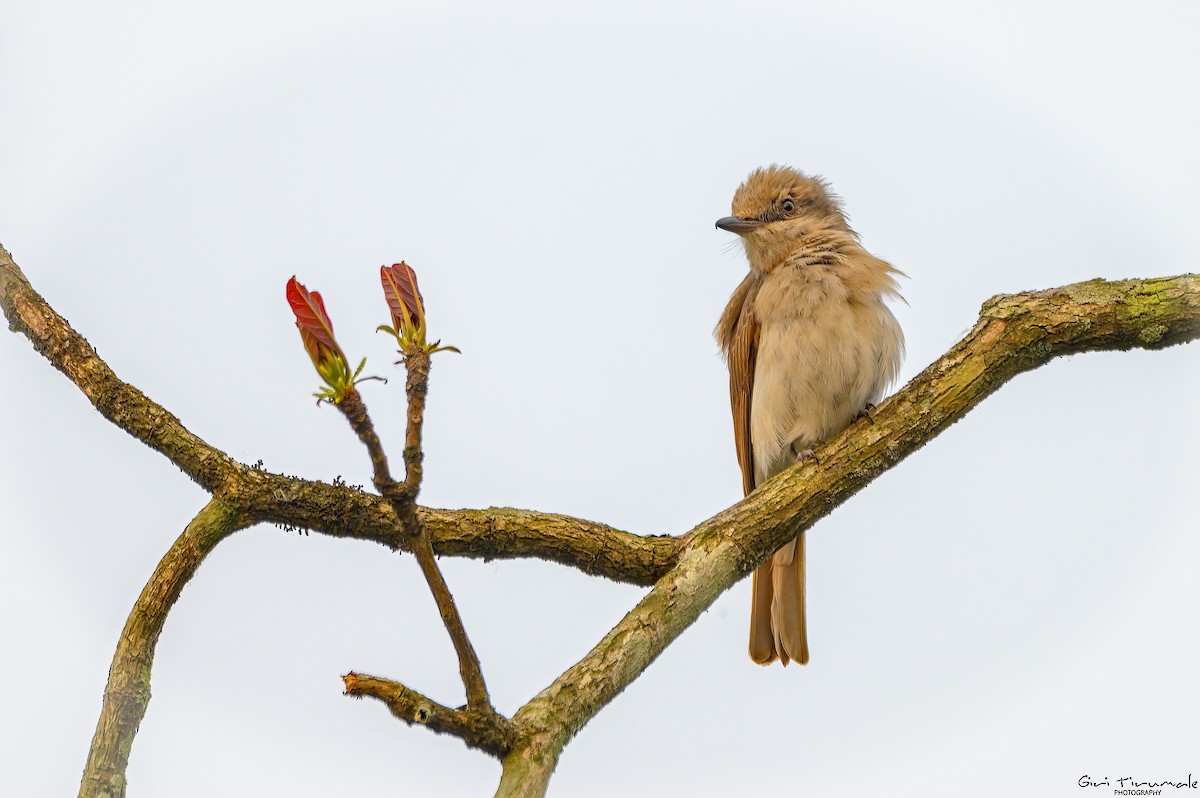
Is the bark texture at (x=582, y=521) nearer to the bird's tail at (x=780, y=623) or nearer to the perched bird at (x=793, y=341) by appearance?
the perched bird at (x=793, y=341)

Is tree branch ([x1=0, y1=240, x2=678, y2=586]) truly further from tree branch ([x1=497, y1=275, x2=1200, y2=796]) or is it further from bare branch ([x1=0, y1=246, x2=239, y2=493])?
tree branch ([x1=497, y1=275, x2=1200, y2=796])

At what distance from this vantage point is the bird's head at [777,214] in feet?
20.5

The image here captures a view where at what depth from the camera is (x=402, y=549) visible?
4.09 meters

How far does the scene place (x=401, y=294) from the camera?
2703mm

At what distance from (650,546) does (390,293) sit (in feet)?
6.27

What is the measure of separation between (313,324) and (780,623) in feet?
13.3

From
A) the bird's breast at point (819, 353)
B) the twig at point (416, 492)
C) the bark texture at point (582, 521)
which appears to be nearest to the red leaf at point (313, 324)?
the twig at point (416, 492)

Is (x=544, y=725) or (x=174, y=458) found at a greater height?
(x=174, y=458)

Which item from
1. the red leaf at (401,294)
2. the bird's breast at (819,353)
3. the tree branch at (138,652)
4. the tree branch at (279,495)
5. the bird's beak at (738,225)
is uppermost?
the bird's beak at (738,225)

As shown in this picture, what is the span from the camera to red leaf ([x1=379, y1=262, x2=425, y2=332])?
106 inches

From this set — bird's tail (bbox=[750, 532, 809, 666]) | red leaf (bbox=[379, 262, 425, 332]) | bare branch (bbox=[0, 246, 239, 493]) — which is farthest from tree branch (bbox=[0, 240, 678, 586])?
bird's tail (bbox=[750, 532, 809, 666])

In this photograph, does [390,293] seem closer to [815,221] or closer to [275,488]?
[275,488]

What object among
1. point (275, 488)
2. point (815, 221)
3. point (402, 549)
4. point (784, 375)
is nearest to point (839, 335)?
point (784, 375)

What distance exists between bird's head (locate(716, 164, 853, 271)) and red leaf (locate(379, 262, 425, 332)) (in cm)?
380
